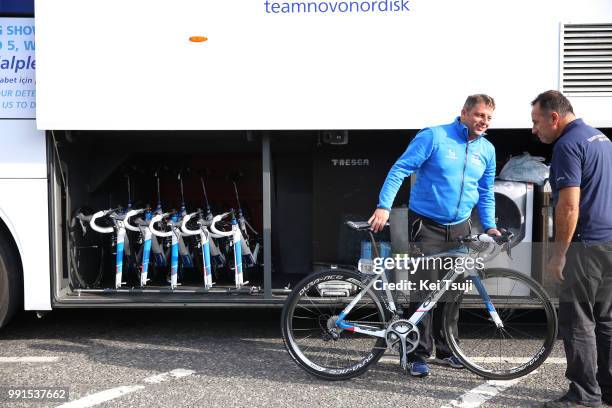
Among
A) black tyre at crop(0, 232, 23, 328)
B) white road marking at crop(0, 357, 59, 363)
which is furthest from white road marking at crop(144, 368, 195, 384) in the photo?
black tyre at crop(0, 232, 23, 328)

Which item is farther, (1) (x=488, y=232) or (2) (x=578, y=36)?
(2) (x=578, y=36)

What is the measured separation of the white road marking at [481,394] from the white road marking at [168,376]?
1.68 meters

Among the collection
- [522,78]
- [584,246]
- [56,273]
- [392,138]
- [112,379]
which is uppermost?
[522,78]

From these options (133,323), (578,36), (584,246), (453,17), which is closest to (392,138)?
(453,17)

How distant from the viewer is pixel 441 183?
3.75 m

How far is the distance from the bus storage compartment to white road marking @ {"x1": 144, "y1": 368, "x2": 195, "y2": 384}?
806 mm

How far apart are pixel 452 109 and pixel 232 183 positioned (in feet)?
8.18

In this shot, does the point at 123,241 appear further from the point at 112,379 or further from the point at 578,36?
the point at 578,36

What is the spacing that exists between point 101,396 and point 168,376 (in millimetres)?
460

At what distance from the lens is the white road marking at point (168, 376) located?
3760mm

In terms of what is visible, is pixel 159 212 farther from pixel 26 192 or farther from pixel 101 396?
pixel 101 396

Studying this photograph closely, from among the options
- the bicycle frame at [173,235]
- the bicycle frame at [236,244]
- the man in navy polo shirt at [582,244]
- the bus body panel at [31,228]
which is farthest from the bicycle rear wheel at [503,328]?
the bus body panel at [31,228]

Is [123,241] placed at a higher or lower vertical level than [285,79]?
lower

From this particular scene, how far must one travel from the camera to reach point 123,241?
4.77 metres
